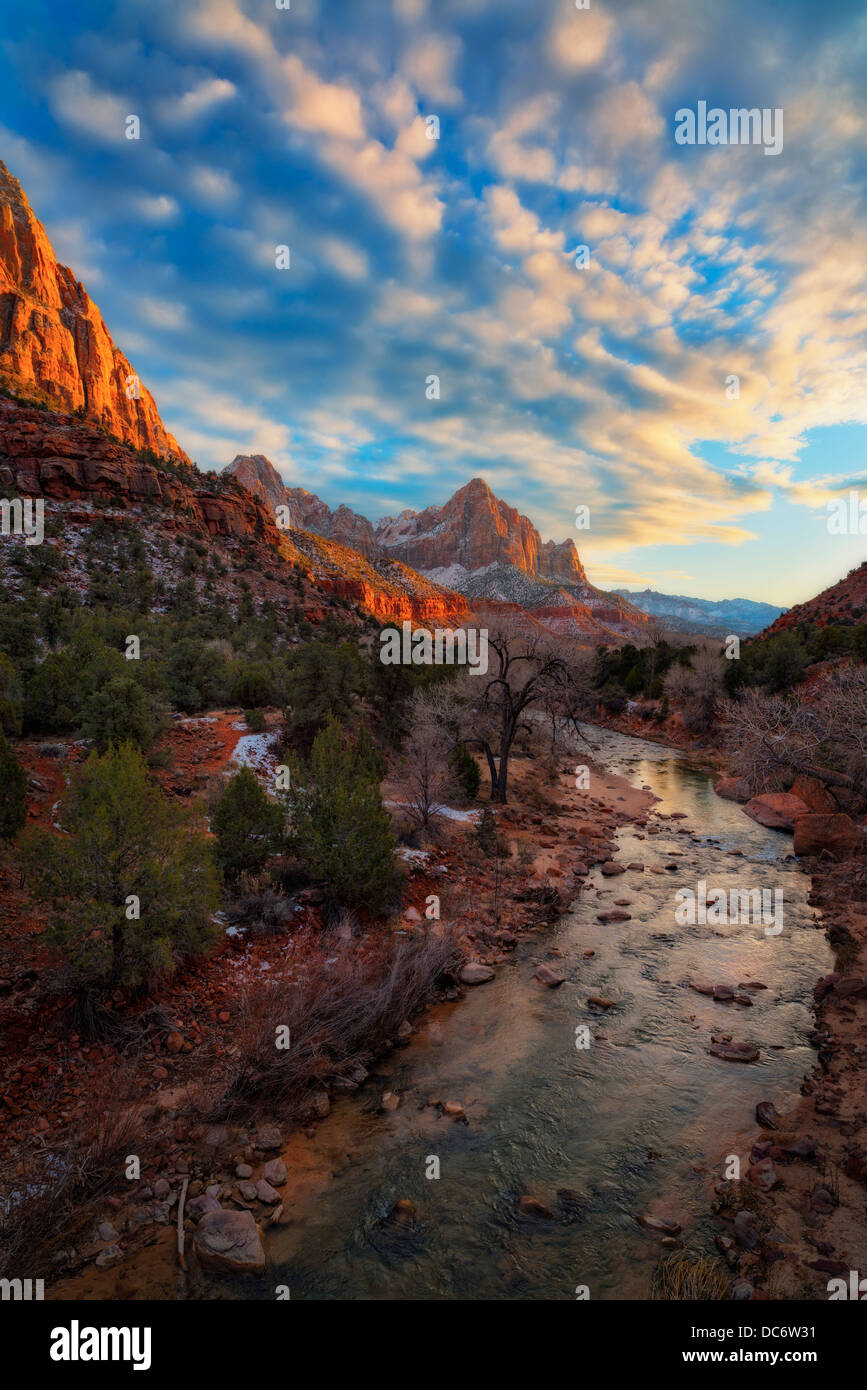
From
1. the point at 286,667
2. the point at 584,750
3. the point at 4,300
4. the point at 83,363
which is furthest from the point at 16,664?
the point at 83,363

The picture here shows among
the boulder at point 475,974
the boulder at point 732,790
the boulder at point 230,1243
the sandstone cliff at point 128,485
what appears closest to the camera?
the boulder at point 230,1243

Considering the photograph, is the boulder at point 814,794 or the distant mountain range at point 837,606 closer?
the boulder at point 814,794

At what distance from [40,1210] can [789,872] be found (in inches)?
658

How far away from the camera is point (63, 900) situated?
21.3ft

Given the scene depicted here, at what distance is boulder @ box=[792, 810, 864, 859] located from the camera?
15883 millimetres

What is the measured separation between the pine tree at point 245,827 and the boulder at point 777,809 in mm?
17218

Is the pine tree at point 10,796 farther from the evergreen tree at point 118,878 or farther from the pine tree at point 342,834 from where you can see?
the pine tree at point 342,834

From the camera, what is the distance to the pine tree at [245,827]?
33.1 feet

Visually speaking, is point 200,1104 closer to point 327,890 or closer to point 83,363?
point 327,890

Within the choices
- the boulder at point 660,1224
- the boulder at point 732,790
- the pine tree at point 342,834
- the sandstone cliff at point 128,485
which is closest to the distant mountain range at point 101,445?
the sandstone cliff at point 128,485

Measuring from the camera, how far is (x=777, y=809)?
64.9ft

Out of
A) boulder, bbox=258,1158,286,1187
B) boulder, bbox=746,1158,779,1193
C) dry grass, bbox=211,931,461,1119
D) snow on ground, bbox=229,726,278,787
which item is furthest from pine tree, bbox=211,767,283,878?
boulder, bbox=746,1158,779,1193

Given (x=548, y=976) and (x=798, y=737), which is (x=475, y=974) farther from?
(x=798, y=737)

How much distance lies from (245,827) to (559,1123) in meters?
6.56
